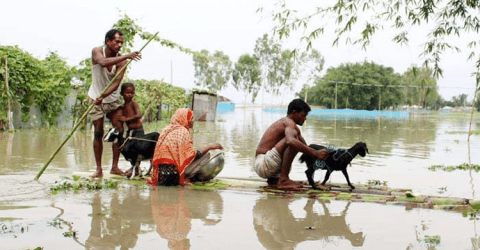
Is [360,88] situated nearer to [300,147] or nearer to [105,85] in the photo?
[105,85]

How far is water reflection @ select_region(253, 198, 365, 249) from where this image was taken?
15.4 feet

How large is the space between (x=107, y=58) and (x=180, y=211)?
2613 mm

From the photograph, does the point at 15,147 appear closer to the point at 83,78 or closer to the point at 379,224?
the point at 83,78

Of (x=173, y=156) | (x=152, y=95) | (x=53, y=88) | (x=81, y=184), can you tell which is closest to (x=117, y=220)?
(x=81, y=184)

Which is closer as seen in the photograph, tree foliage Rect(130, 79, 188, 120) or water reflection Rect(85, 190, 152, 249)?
water reflection Rect(85, 190, 152, 249)

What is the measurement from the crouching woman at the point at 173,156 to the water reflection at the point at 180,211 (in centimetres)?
20

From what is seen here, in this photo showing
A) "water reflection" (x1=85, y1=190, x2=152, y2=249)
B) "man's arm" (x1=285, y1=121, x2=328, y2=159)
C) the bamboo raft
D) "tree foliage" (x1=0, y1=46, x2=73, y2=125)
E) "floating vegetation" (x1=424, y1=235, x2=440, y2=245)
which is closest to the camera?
"water reflection" (x1=85, y1=190, x2=152, y2=249)

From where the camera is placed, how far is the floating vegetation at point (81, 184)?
22.3 ft

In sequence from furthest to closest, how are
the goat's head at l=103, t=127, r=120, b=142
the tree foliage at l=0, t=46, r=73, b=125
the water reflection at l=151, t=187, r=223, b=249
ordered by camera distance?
1. the tree foliage at l=0, t=46, r=73, b=125
2. the goat's head at l=103, t=127, r=120, b=142
3. the water reflection at l=151, t=187, r=223, b=249

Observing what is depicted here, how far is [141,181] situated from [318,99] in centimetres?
6840

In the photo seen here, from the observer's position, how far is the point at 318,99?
245 feet

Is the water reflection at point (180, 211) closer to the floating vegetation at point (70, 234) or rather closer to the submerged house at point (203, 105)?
the floating vegetation at point (70, 234)

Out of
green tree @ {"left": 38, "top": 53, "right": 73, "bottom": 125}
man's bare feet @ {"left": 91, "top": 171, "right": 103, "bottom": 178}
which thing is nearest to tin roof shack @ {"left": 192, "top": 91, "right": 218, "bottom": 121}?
green tree @ {"left": 38, "top": 53, "right": 73, "bottom": 125}

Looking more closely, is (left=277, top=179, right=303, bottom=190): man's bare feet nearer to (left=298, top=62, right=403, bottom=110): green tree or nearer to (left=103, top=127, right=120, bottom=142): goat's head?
(left=103, top=127, right=120, bottom=142): goat's head
